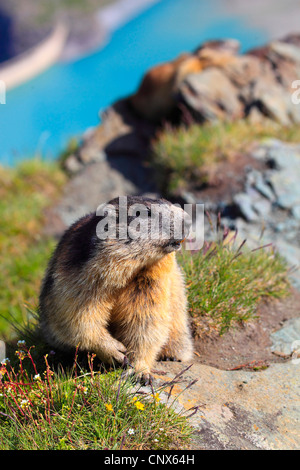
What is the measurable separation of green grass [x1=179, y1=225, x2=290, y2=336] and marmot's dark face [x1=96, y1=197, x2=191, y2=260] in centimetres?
A: 183

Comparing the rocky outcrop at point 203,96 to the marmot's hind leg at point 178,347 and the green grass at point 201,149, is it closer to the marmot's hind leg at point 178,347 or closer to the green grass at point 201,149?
the green grass at point 201,149

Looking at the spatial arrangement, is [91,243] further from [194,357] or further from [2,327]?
[2,327]

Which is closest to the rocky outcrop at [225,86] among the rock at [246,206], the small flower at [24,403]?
the rock at [246,206]

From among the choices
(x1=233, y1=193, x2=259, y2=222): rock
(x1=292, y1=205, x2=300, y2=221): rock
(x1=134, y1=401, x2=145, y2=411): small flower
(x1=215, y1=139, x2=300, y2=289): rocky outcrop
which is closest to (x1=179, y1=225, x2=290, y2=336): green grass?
(x1=134, y1=401, x2=145, y2=411): small flower

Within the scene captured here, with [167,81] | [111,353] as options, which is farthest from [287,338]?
[167,81]

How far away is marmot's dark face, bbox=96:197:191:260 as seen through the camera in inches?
166

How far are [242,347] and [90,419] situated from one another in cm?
256

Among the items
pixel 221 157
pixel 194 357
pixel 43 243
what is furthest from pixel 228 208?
pixel 194 357

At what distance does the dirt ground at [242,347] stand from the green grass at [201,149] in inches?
281

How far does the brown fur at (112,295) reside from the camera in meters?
4.31

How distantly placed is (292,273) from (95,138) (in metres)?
12.8

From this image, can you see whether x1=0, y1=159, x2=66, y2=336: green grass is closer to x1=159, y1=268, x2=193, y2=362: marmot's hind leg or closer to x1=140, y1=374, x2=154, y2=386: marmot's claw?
x1=159, y1=268, x2=193, y2=362: marmot's hind leg

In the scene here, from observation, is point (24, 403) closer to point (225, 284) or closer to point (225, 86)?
point (225, 284)

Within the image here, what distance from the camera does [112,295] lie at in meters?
4.55
